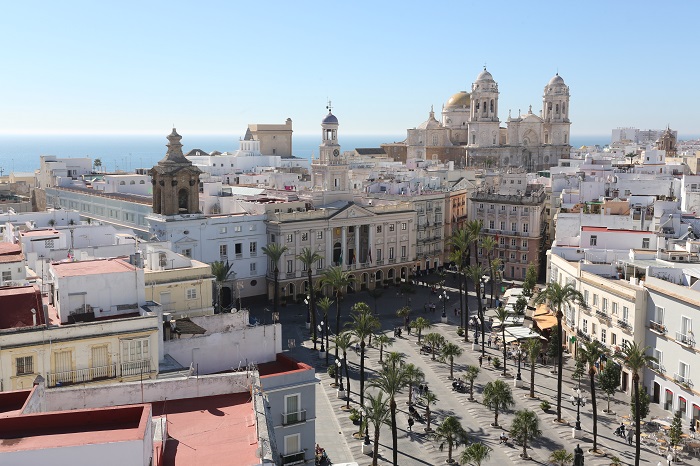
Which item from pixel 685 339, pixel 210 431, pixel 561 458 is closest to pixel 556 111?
pixel 685 339

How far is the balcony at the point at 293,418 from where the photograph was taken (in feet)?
98.0

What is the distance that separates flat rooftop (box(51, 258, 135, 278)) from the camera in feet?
98.5

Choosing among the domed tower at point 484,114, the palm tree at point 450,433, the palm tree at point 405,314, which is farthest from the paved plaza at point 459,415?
the domed tower at point 484,114

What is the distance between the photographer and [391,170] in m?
106

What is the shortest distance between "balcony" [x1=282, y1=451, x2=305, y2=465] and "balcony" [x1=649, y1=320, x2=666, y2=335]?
77.2 feet

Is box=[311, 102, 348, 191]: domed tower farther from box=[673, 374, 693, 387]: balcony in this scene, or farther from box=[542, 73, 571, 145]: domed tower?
box=[542, 73, 571, 145]: domed tower

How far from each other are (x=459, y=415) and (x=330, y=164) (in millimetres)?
40267

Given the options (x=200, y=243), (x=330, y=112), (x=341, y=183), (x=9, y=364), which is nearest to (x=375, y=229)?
(x=341, y=183)

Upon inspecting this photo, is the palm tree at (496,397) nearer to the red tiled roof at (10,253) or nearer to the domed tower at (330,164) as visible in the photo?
the red tiled roof at (10,253)

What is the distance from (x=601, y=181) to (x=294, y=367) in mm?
63119

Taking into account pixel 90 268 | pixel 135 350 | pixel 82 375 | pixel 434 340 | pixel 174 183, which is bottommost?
pixel 434 340

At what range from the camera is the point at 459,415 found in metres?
42.6

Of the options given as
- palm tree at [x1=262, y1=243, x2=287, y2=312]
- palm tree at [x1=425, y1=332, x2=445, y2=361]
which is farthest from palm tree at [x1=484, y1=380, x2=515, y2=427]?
palm tree at [x1=262, y1=243, x2=287, y2=312]

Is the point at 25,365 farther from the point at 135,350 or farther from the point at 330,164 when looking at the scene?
the point at 330,164
